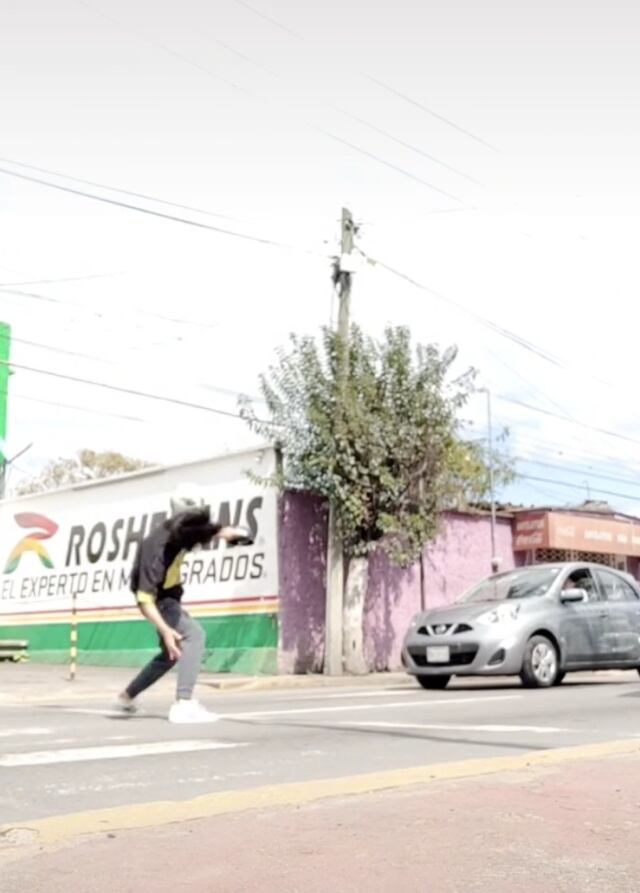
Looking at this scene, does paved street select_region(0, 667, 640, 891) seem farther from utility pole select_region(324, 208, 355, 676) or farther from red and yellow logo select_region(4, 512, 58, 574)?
red and yellow logo select_region(4, 512, 58, 574)

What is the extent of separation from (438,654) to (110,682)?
17.7 ft

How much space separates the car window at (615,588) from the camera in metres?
15.0

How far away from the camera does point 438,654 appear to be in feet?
43.5

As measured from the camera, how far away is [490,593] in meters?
14.4

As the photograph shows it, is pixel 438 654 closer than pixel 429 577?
Yes

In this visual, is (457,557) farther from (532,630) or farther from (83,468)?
(83,468)

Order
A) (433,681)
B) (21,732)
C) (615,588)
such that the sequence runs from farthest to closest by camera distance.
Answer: (615,588), (433,681), (21,732)

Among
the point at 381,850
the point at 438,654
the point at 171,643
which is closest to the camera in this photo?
the point at 381,850

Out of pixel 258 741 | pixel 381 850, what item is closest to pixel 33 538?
pixel 258 741

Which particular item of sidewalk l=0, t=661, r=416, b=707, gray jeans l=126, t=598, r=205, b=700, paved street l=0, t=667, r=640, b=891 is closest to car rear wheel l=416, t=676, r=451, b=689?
sidewalk l=0, t=661, r=416, b=707

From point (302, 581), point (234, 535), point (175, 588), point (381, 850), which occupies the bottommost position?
point (381, 850)

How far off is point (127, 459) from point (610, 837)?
50681mm

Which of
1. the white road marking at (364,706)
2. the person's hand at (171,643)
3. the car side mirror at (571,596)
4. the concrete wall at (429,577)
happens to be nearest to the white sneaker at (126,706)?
the white road marking at (364,706)

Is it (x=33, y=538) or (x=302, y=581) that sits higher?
(x=33, y=538)
